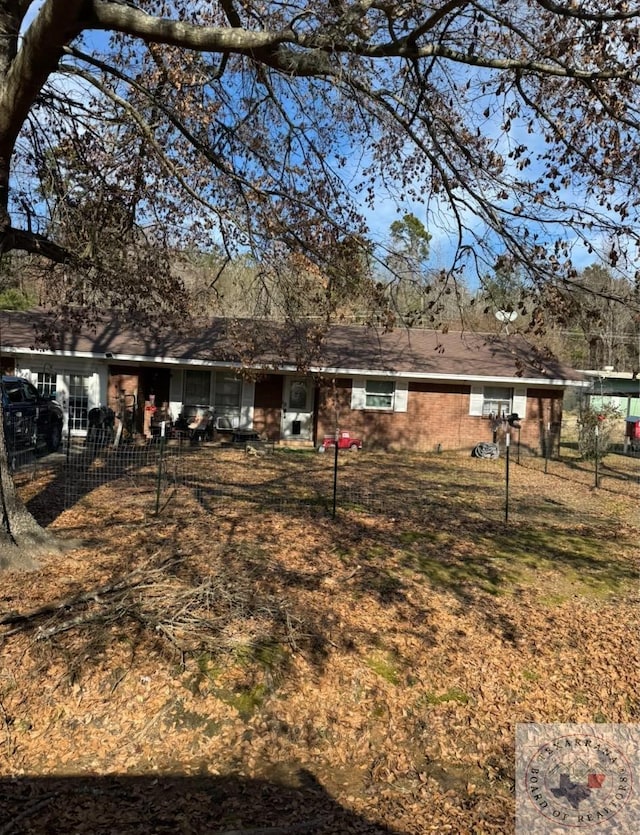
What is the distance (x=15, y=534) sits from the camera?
5762mm

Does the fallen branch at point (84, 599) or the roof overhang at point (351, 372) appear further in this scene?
the roof overhang at point (351, 372)

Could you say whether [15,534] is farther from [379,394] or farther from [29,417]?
[379,394]

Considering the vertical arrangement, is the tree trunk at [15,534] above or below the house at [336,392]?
below

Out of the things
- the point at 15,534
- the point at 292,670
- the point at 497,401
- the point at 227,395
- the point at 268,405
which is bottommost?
the point at 292,670

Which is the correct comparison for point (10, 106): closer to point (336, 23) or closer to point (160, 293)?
point (336, 23)

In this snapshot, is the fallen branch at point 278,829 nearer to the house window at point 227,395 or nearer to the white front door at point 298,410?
the white front door at point 298,410

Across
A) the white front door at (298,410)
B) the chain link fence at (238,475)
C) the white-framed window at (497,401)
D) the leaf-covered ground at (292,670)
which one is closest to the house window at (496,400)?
the white-framed window at (497,401)

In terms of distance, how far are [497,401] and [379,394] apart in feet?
12.7

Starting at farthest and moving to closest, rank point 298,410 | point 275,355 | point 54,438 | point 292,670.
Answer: point 298,410
point 275,355
point 54,438
point 292,670

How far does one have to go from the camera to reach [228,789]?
310cm

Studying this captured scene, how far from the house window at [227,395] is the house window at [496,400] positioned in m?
7.97

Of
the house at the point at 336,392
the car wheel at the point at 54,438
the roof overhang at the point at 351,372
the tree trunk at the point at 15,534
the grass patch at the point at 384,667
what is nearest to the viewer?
the grass patch at the point at 384,667

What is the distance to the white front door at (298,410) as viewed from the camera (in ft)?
59.1

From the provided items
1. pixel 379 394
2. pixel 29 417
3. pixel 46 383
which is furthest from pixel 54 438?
pixel 379 394
